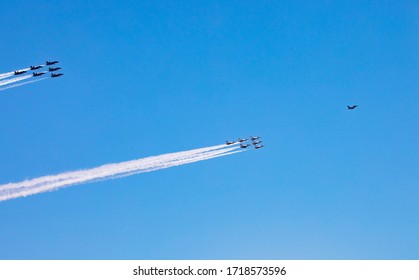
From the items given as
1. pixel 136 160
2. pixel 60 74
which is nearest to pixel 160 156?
pixel 136 160

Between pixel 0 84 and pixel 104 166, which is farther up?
pixel 0 84

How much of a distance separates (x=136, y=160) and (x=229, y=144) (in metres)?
40.0
